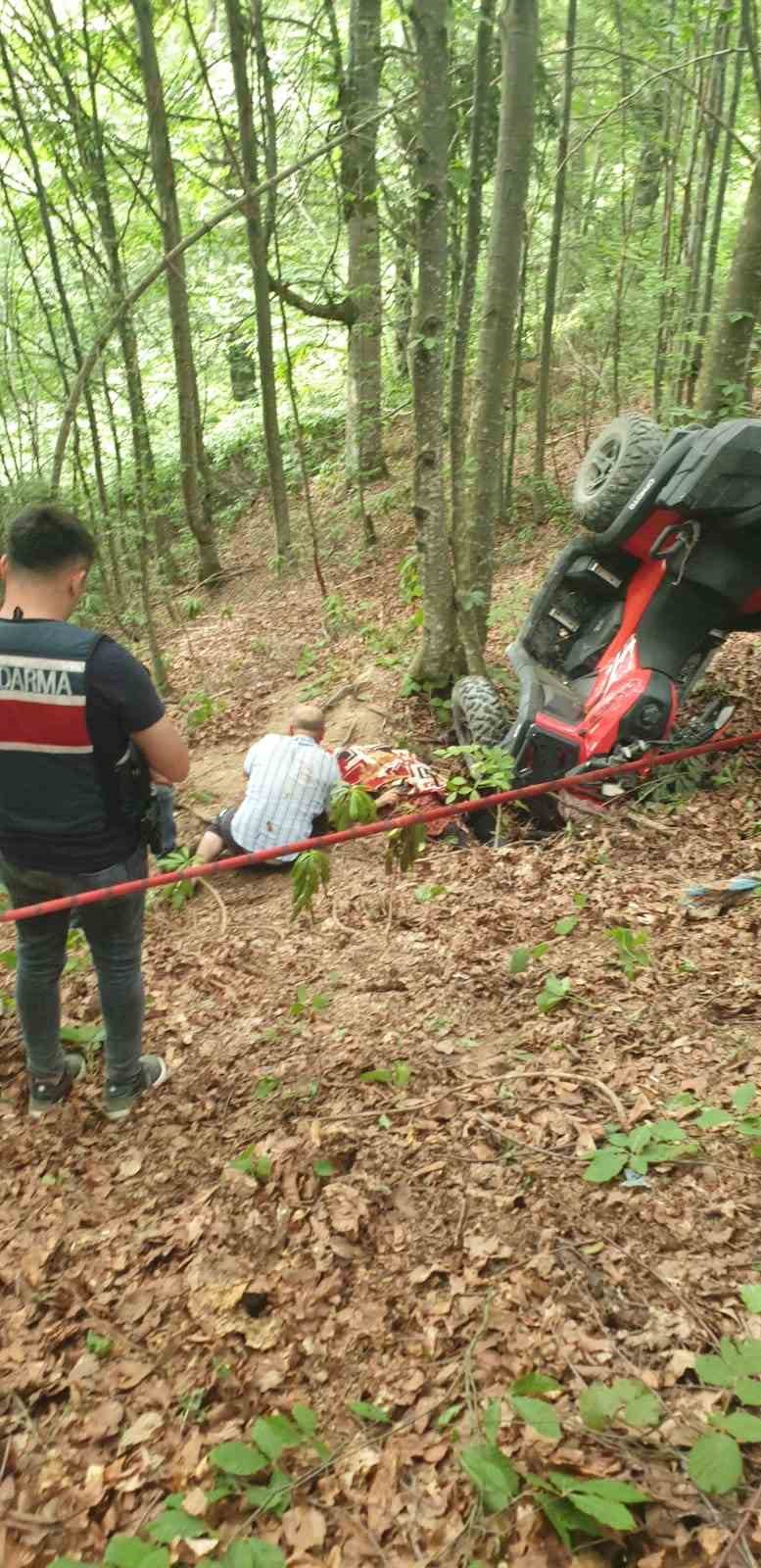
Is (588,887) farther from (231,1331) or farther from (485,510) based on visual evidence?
(485,510)

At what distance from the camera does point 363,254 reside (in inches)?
427

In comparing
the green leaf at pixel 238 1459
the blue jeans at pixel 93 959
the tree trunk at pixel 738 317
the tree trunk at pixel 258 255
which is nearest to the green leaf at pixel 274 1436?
the green leaf at pixel 238 1459

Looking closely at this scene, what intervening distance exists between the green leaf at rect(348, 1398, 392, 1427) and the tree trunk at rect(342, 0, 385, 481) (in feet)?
32.8

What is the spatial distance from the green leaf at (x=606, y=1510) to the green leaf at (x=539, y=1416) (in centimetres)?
14

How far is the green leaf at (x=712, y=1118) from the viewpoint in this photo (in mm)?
2826

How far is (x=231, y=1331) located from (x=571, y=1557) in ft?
3.44

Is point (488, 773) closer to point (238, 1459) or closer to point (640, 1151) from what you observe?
point (640, 1151)

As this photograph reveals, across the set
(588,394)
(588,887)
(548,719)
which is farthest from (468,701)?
(588,394)

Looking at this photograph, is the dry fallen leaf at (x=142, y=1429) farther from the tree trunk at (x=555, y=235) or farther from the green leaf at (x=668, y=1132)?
the tree trunk at (x=555, y=235)

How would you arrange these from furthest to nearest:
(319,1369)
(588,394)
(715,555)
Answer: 1. (588,394)
2. (715,555)
3. (319,1369)

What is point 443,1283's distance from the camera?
257 centimetres

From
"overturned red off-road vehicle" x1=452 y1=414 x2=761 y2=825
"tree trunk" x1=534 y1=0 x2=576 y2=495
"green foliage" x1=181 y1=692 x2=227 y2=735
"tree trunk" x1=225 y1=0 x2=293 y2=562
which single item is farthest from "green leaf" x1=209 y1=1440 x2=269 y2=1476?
"tree trunk" x1=534 y1=0 x2=576 y2=495

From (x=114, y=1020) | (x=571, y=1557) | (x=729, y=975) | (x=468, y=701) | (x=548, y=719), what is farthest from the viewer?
(x=468, y=701)

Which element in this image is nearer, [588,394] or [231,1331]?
[231,1331]
